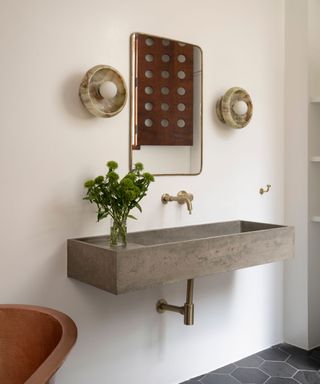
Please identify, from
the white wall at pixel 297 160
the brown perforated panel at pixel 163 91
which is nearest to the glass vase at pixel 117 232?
the brown perforated panel at pixel 163 91

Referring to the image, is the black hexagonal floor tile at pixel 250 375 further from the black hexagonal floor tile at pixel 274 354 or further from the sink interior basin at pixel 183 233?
the sink interior basin at pixel 183 233

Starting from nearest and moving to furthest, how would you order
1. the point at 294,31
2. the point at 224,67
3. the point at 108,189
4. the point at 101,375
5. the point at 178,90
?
the point at 108,189 < the point at 101,375 < the point at 178,90 < the point at 224,67 < the point at 294,31

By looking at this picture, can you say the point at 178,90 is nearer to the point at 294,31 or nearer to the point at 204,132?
the point at 204,132

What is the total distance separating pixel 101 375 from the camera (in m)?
2.17

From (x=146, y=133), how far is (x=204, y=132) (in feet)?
1.34

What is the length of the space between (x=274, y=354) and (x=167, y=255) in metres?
1.41

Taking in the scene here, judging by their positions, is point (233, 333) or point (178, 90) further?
point (233, 333)

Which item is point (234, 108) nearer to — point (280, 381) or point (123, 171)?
point (123, 171)

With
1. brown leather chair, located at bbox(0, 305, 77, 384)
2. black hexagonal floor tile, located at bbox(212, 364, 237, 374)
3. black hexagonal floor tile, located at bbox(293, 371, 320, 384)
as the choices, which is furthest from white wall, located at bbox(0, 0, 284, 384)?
black hexagonal floor tile, located at bbox(293, 371, 320, 384)

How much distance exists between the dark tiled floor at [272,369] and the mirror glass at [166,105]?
1157mm

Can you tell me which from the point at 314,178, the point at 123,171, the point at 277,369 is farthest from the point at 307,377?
the point at 123,171

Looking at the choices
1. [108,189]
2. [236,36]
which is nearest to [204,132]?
[236,36]

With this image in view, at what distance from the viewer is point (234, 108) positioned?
2.57m

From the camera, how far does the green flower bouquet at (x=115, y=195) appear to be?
6.43 feet
